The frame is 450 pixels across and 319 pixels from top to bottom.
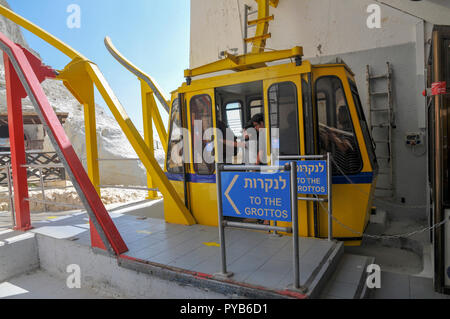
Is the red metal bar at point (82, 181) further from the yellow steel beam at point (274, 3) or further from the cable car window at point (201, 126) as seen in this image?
the yellow steel beam at point (274, 3)

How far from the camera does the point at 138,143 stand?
448 cm

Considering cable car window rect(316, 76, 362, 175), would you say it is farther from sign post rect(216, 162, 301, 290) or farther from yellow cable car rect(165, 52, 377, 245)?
sign post rect(216, 162, 301, 290)

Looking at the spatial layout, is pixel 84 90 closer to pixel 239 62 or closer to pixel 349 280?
pixel 239 62

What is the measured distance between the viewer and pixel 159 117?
7.22 m

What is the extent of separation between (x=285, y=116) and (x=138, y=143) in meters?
2.16

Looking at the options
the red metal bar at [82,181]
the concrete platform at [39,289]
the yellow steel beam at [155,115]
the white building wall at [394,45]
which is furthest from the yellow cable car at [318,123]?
the yellow steel beam at [155,115]

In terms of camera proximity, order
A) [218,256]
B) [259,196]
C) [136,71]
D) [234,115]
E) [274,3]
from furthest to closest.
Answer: [274,3]
[136,71]
[234,115]
[218,256]
[259,196]

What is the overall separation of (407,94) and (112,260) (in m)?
5.89

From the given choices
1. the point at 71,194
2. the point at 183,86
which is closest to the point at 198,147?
the point at 183,86

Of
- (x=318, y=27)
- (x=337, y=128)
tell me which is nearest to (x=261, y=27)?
(x=318, y=27)

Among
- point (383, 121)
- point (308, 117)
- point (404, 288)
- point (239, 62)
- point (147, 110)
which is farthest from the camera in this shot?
point (147, 110)

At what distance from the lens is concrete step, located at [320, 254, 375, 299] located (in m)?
2.69
